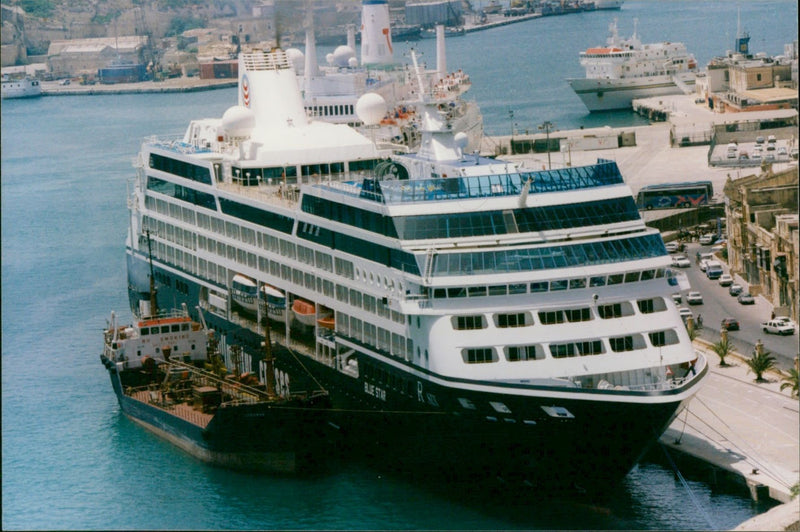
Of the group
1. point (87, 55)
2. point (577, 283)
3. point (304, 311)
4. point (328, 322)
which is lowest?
point (328, 322)

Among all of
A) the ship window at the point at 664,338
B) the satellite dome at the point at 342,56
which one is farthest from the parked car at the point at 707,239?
the ship window at the point at 664,338

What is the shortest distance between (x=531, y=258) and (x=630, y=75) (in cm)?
9727

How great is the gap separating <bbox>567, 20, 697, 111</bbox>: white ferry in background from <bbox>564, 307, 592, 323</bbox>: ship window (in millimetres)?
93868

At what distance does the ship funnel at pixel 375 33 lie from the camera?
8212cm

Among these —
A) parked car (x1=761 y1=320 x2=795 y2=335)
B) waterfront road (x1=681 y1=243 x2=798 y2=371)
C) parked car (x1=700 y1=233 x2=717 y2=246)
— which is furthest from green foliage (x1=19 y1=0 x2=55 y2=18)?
parked car (x1=761 y1=320 x2=795 y2=335)

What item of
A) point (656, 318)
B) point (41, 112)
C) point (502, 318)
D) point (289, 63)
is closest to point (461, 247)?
point (502, 318)

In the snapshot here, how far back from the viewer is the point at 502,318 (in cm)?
3253

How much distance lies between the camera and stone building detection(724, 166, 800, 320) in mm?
47094

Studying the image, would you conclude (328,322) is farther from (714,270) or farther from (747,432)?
(714,270)

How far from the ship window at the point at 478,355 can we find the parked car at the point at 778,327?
→ 15.7 m

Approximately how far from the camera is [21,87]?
138m

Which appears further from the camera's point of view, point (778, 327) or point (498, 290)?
point (778, 327)

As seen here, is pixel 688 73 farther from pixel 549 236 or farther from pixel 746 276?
pixel 549 236

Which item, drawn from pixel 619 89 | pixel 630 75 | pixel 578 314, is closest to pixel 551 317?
pixel 578 314
